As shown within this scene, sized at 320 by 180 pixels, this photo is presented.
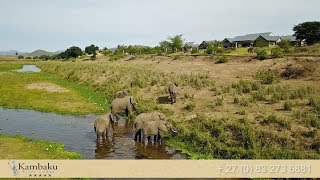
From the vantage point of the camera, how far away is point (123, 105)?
28.9m

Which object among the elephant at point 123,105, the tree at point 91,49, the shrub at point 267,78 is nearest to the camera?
the elephant at point 123,105

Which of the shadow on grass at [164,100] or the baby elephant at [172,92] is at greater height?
the baby elephant at [172,92]

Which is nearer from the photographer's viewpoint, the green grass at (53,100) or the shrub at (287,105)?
the shrub at (287,105)

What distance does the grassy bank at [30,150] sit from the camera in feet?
61.9

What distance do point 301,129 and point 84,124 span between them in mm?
15019

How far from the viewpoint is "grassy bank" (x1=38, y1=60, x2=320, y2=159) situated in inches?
765

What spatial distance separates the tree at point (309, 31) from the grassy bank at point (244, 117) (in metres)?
41.5

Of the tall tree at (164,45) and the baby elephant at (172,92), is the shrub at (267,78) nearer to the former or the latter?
the baby elephant at (172,92)

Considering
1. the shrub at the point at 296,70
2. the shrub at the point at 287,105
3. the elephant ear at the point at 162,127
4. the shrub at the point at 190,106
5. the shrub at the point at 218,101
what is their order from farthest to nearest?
the shrub at the point at 296,70
the shrub at the point at 190,106
the shrub at the point at 218,101
the shrub at the point at 287,105
the elephant ear at the point at 162,127

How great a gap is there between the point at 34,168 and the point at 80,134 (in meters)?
8.96

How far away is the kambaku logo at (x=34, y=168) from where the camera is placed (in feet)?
50.1

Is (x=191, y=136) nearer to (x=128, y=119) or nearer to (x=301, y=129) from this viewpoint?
(x=301, y=129)

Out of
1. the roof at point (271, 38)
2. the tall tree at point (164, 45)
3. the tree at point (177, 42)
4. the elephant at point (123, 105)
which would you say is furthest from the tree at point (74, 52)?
the elephant at point (123, 105)

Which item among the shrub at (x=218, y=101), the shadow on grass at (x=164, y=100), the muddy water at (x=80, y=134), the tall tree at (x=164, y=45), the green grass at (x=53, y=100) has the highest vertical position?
the tall tree at (x=164, y=45)
